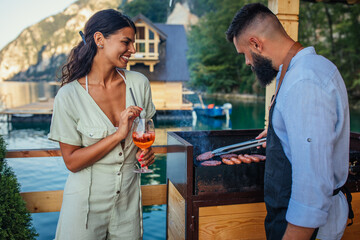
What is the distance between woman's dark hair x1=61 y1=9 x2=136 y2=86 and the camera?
173cm

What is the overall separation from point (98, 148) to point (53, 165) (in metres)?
11.1

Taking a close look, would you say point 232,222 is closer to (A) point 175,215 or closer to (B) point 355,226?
(A) point 175,215

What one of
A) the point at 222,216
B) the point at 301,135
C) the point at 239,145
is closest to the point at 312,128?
the point at 301,135

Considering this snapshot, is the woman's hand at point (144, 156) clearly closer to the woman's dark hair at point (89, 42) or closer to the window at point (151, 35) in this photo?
the woman's dark hair at point (89, 42)

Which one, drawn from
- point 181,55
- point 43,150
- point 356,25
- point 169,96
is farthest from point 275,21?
point 356,25

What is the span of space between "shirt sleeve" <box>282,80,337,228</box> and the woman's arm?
2.91 ft

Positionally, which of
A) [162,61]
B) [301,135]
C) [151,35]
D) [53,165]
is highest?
[151,35]

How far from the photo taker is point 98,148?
5.36 feet

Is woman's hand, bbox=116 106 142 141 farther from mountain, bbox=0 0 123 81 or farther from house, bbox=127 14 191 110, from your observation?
mountain, bbox=0 0 123 81

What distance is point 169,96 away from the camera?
70.1 ft

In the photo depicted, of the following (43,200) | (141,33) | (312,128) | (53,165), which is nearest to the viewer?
(312,128)

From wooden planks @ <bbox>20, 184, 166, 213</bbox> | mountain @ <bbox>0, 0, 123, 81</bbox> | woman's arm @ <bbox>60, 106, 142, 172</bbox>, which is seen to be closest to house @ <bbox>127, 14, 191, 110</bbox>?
wooden planks @ <bbox>20, 184, 166, 213</bbox>

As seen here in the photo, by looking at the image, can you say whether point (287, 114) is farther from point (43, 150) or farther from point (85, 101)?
point (43, 150)

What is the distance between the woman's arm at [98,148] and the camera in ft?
5.29
